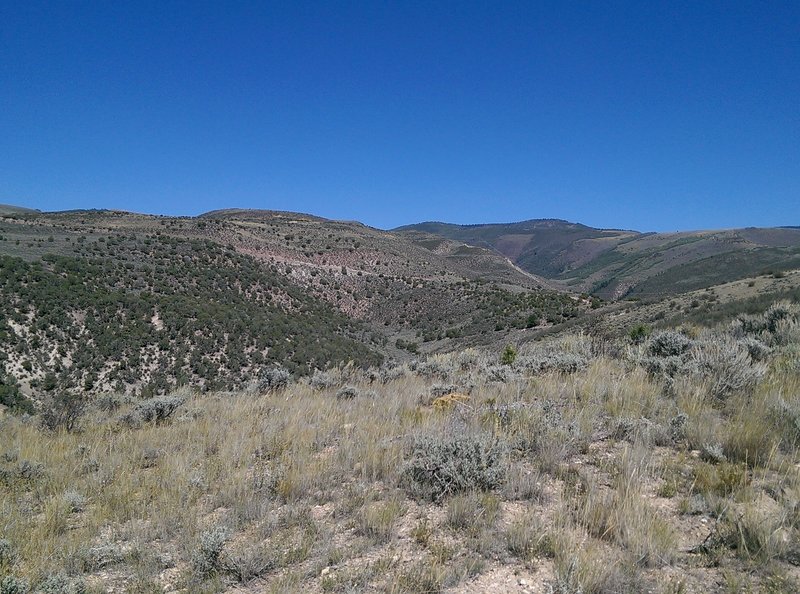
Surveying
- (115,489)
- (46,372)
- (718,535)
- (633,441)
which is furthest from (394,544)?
(46,372)

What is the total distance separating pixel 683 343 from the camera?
24.7 ft

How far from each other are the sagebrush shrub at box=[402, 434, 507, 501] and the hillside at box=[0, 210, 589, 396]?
977cm

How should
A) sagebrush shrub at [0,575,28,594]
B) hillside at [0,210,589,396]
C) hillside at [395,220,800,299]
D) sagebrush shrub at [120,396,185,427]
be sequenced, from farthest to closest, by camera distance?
1. hillside at [395,220,800,299]
2. hillside at [0,210,589,396]
3. sagebrush shrub at [120,396,185,427]
4. sagebrush shrub at [0,575,28,594]

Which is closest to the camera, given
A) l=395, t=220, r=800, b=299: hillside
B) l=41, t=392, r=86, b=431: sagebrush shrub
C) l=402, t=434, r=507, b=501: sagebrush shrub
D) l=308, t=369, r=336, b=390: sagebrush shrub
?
l=402, t=434, r=507, b=501: sagebrush shrub

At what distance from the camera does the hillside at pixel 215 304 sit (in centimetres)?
2341

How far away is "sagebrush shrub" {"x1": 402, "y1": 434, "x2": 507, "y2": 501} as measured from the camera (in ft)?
12.0

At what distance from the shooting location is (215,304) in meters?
35.7

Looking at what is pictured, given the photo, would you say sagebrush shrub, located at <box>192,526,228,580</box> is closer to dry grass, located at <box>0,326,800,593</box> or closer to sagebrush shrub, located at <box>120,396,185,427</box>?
dry grass, located at <box>0,326,800,593</box>

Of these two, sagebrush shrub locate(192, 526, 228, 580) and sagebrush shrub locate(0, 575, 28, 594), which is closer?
sagebrush shrub locate(0, 575, 28, 594)

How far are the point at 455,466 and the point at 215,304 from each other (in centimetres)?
3541

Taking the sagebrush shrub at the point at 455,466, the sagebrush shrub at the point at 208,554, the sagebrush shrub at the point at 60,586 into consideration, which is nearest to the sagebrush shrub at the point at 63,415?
the sagebrush shrub at the point at 60,586

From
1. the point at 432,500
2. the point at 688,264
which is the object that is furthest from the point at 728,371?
the point at 688,264

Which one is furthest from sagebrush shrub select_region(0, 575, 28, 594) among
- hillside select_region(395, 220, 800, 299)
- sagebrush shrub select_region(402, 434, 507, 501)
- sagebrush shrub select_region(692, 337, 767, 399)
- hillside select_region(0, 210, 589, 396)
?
hillside select_region(395, 220, 800, 299)

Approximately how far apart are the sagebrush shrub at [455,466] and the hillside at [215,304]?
9.77 metres
